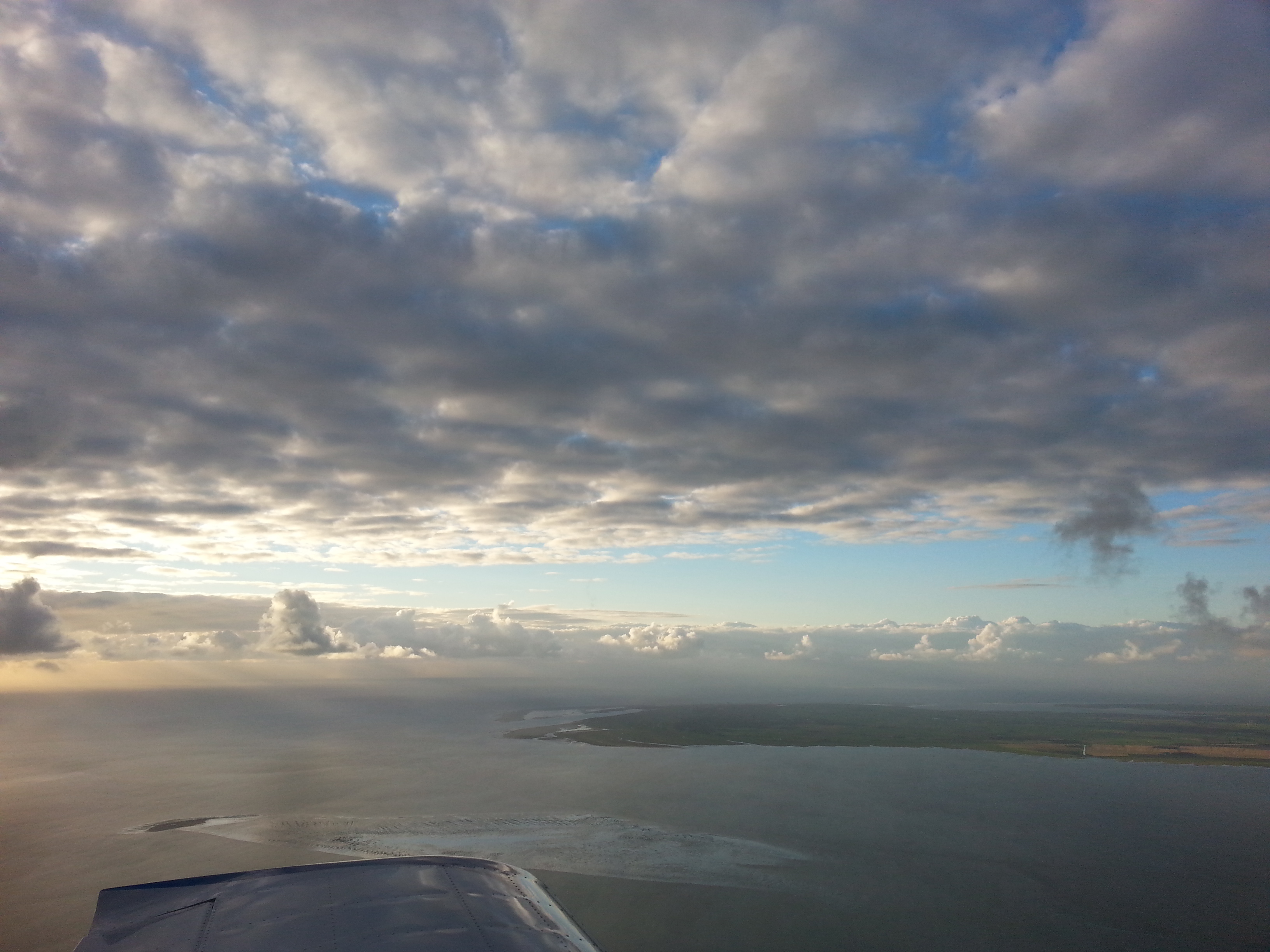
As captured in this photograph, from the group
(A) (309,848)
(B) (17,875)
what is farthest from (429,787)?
(B) (17,875)

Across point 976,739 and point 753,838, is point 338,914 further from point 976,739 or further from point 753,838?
point 976,739

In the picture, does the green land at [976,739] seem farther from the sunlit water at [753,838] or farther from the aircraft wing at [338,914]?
the aircraft wing at [338,914]

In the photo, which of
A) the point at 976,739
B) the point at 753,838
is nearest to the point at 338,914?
the point at 753,838

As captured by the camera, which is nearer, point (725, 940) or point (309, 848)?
point (725, 940)

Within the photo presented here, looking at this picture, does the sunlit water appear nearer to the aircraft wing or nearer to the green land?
the green land

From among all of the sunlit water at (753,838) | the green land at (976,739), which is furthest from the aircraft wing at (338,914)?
the green land at (976,739)

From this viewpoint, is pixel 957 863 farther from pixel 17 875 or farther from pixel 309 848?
pixel 17 875
